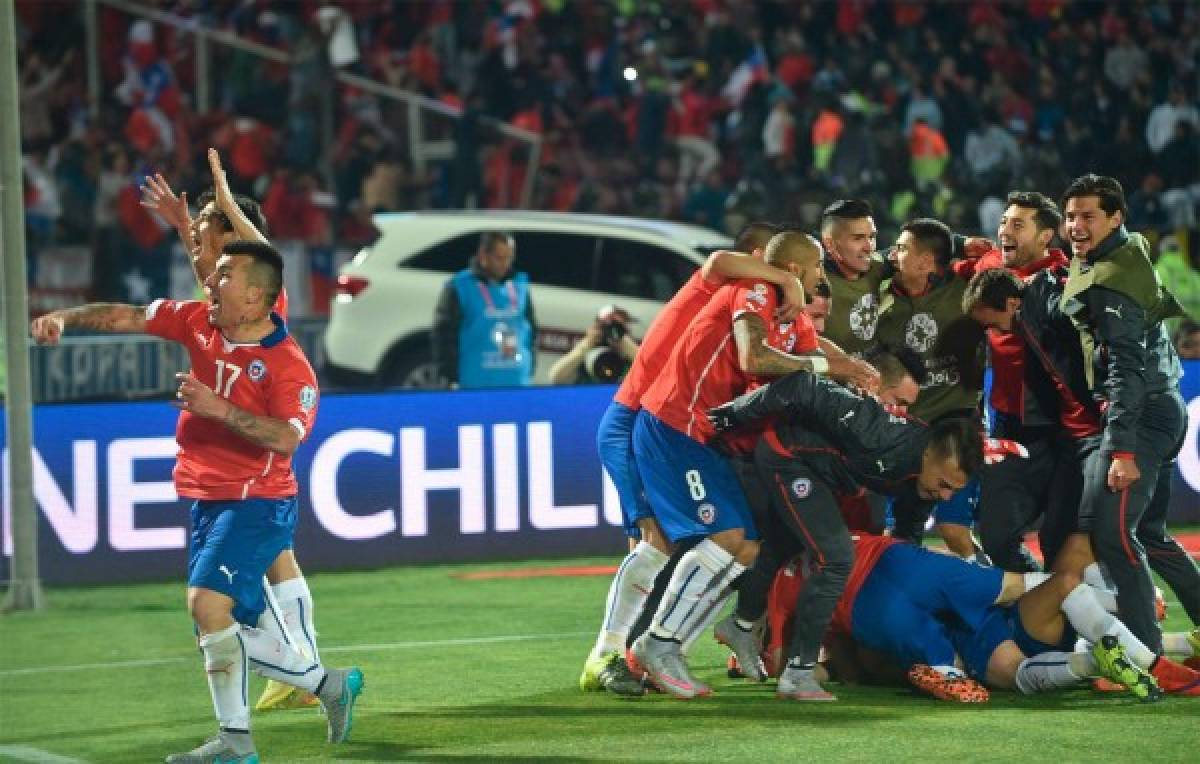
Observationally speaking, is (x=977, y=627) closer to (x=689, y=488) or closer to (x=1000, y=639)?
(x=1000, y=639)

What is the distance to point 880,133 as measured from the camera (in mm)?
23172

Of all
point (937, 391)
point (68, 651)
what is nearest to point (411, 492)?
point (68, 651)

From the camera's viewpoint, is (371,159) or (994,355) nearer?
(994,355)

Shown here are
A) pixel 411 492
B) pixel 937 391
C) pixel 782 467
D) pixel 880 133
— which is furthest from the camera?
pixel 880 133

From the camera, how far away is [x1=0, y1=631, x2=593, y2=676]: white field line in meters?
11.0

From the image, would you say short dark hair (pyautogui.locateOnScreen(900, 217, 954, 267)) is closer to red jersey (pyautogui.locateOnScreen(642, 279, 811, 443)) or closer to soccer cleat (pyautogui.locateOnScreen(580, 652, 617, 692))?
red jersey (pyautogui.locateOnScreen(642, 279, 811, 443))

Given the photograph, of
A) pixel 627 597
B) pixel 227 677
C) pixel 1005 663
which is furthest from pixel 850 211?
pixel 227 677

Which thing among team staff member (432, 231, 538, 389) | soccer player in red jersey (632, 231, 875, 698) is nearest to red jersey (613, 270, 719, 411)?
soccer player in red jersey (632, 231, 875, 698)

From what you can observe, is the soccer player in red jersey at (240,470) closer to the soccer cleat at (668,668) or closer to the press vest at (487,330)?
the soccer cleat at (668,668)

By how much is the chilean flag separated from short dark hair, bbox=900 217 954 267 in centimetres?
1476

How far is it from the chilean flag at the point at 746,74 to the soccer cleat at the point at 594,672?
53.5 feet

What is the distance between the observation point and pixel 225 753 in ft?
26.3

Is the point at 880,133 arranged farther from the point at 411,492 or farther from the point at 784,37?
the point at 411,492

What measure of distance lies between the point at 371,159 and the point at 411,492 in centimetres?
957
